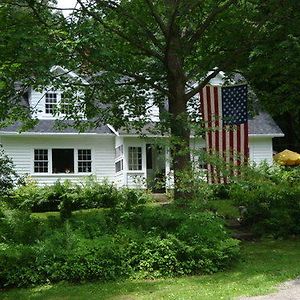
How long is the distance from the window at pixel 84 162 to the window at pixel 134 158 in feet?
6.87

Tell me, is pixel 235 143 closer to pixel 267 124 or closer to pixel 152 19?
pixel 152 19

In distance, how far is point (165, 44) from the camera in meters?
13.9

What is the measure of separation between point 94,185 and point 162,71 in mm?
7550

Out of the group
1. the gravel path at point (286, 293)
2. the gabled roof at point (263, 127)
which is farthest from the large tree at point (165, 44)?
the gabled roof at point (263, 127)

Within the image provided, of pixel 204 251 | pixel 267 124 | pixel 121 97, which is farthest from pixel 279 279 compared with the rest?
pixel 267 124

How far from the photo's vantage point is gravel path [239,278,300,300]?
693 centimetres

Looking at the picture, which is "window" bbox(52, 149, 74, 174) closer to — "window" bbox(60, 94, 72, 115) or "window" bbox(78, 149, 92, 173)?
"window" bbox(78, 149, 92, 173)

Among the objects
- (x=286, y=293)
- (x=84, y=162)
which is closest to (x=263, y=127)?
(x=84, y=162)

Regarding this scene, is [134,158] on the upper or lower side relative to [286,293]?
upper

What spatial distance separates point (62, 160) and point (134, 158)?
372 cm

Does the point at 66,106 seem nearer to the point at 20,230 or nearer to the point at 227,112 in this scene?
the point at 227,112

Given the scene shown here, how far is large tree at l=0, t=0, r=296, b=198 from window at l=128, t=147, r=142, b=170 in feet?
36.0

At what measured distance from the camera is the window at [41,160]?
26219 millimetres

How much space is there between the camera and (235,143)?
15391 mm
